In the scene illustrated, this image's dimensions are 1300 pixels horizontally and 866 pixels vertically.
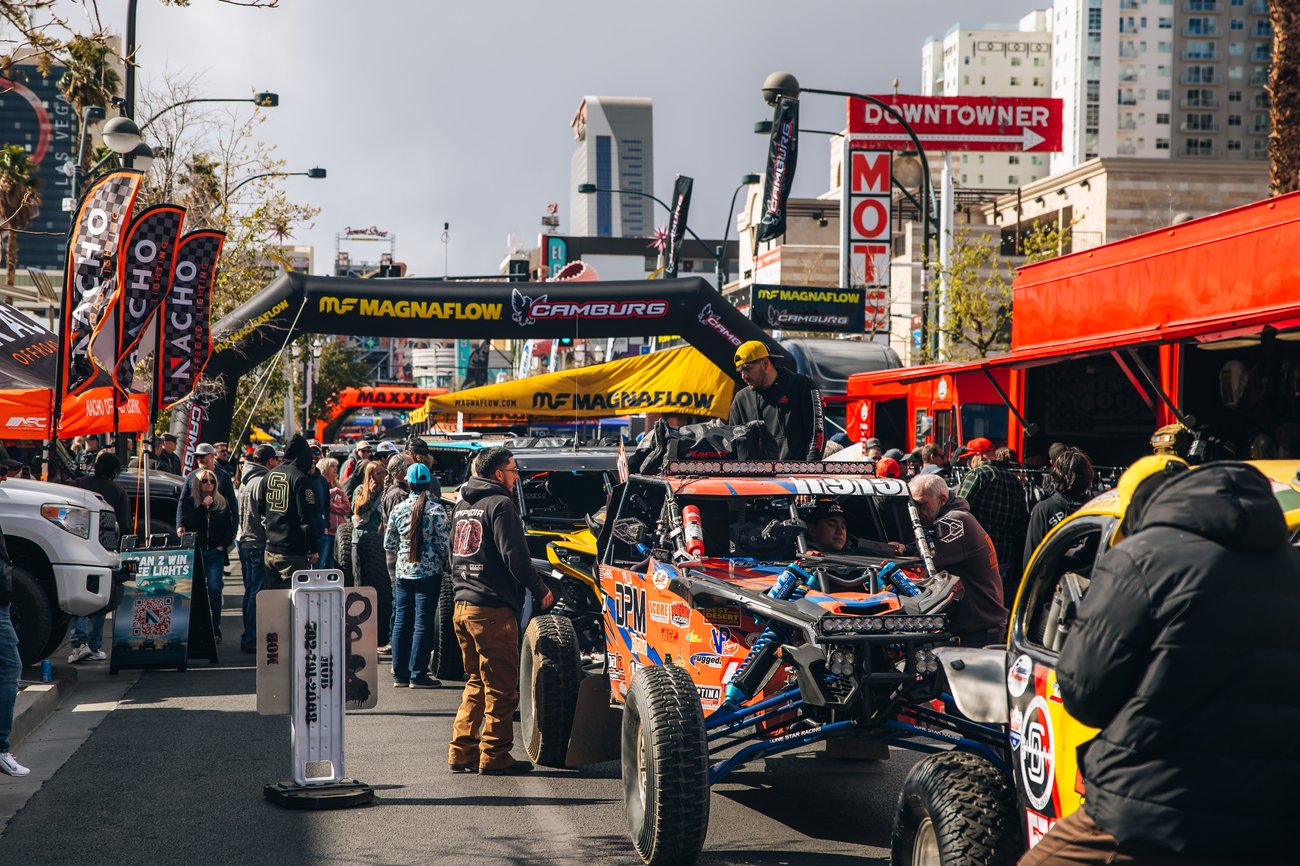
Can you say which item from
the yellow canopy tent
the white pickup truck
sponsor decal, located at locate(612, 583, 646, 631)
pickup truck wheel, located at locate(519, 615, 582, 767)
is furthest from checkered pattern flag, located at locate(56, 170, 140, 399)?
sponsor decal, located at locate(612, 583, 646, 631)

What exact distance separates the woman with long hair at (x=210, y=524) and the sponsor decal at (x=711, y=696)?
7765mm

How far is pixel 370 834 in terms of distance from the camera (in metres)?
7.06

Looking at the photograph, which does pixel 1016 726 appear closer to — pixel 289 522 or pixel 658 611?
pixel 658 611

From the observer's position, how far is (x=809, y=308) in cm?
3562

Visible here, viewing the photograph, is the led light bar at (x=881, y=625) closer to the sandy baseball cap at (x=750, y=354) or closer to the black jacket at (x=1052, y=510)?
the sandy baseball cap at (x=750, y=354)

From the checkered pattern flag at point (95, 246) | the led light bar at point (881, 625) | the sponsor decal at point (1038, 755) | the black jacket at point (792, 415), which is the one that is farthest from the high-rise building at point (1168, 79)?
the sponsor decal at point (1038, 755)

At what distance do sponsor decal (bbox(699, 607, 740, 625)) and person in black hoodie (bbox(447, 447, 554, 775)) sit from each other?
5.71 feet

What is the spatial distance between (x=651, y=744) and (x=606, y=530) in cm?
259

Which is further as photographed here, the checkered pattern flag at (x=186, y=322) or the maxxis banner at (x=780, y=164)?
the maxxis banner at (x=780, y=164)

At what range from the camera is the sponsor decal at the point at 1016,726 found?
4.58 meters

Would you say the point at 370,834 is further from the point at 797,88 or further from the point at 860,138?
the point at 860,138

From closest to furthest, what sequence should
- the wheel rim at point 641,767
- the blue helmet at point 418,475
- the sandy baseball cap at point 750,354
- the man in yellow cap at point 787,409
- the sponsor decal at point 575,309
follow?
the wheel rim at point 641,767, the sandy baseball cap at point 750,354, the man in yellow cap at point 787,409, the blue helmet at point 418,475, the sponsor decal at point 575,309

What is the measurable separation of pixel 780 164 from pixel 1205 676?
110ft

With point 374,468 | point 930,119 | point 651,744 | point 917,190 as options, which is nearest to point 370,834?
point 651,744
